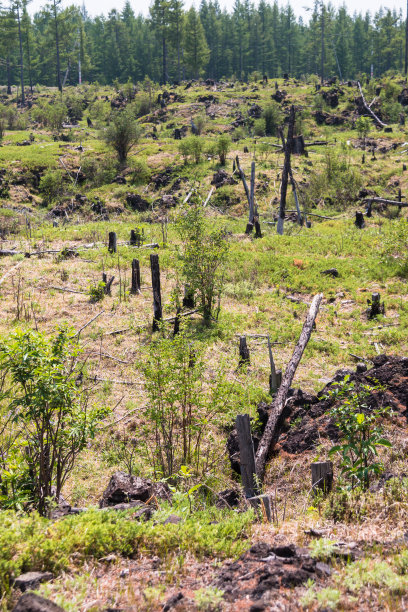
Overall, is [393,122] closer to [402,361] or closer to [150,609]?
[402,361]

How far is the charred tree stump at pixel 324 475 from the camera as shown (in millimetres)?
4438

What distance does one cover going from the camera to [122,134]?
30219 millimetres

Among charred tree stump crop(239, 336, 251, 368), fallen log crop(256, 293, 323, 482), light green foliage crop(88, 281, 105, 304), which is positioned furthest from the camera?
light green foliage crop(88, 281, 105, 304)

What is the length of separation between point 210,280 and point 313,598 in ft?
28.4

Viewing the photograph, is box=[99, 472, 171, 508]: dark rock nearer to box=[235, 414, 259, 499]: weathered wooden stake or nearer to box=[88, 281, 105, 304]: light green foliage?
box=[235, 414, 259, 499]: weathered wooden stake

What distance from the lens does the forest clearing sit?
304 cm

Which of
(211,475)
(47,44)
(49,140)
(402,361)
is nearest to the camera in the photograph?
(211,475)

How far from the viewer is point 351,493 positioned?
13.8ft

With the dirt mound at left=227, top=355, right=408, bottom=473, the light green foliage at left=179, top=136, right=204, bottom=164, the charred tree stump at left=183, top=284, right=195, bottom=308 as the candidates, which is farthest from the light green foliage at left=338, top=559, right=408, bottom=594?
the light green foliage at left=179, top=136, right=204, bottom=164

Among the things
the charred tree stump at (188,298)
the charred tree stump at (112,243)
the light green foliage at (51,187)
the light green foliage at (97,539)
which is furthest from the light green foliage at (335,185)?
the light green foliage at (97,539)

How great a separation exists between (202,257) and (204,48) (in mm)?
62984

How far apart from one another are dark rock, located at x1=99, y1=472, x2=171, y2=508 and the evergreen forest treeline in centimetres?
6878

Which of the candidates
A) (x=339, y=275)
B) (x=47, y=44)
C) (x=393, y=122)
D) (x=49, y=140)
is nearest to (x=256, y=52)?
(x=47, y=44)

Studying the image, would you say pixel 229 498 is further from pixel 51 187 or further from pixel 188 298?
pixel 51 187
